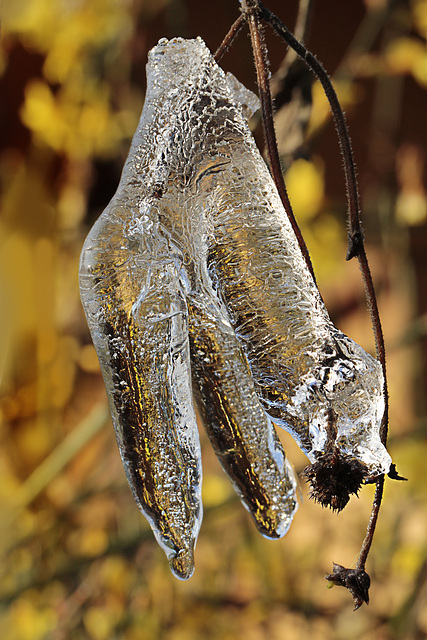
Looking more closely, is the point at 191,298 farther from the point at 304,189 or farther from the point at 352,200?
the point at 304,189

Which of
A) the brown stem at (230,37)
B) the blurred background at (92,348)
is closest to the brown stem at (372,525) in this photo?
the brown stem at (230,37)

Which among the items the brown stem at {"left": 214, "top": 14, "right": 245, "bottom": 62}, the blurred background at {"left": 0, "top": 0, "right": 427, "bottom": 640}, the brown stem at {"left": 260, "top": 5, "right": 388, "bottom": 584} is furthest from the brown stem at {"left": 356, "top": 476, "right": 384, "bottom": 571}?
the blurred background at {"left": 0, "top": 0, "right": 427, "bottom": 640}

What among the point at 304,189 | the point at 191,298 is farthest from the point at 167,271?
the point at 304,189

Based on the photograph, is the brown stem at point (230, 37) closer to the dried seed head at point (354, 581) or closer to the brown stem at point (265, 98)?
the brown stem at point (265, 98)

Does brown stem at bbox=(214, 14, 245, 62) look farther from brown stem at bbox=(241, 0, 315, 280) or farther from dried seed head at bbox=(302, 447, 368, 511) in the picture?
dried seed head at bbox=(302, 447, 368, 511)

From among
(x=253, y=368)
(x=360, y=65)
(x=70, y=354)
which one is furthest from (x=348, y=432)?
(x=70, y=354)

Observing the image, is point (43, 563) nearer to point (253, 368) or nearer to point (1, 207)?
point (1, 207)
